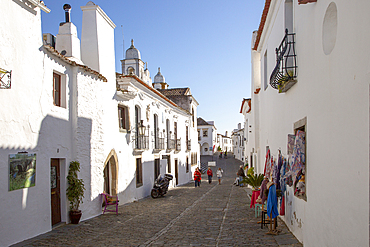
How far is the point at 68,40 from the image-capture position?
11703 millimetres

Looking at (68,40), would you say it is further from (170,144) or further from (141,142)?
(170,144)

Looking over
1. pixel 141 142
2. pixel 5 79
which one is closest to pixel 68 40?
pixel 5 79

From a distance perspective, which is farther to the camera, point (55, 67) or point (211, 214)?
point (211, 214)

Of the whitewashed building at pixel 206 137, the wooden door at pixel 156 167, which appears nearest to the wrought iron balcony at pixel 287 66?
the wooden door at pixel 156 167

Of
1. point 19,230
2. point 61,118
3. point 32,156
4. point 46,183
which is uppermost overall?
point 61,118

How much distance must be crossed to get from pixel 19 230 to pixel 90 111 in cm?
446

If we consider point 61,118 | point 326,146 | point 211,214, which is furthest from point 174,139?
point 326,146

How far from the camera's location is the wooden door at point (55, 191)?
8.97 metres

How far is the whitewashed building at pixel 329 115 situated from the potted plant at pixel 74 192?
19.3 feet

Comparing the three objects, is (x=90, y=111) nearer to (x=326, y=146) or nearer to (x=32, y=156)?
(x=32, y=156)

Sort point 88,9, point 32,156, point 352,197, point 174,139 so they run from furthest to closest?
point 174,139 < point 88,9 < point 32,156 < point 352,197

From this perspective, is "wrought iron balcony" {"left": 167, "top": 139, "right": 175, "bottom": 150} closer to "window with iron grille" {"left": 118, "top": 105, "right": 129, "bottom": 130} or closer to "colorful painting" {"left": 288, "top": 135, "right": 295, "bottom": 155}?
"window with iron grille" {"left": 118, "top": 105, "right": 129, "bottom": 130}

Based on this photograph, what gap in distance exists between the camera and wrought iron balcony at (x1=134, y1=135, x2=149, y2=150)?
52.4 ft

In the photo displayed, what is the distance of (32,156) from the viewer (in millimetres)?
7895
